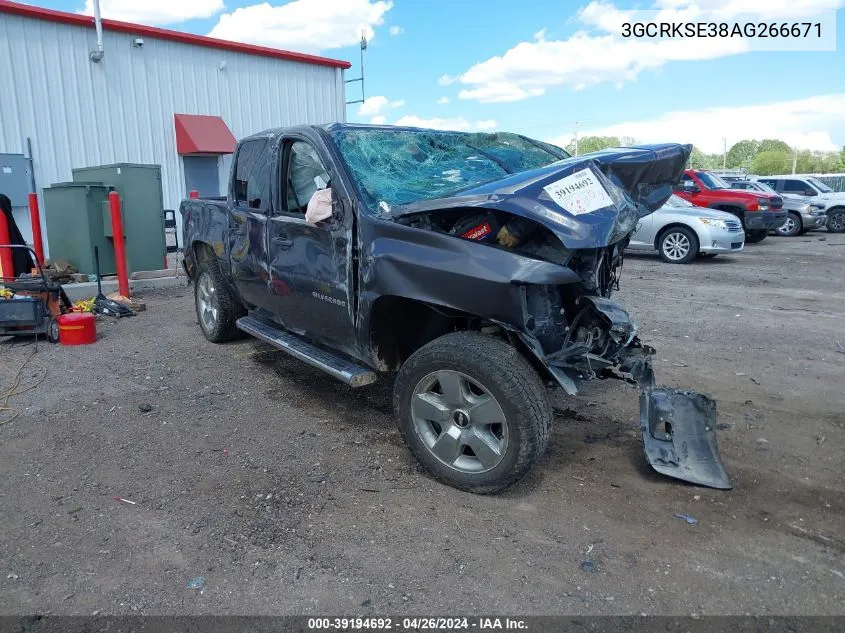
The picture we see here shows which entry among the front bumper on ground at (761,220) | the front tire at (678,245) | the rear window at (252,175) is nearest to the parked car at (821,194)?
the front bumper on ground at (761,220)

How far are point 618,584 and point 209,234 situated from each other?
487 centimetres

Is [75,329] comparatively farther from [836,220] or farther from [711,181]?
[836,220]

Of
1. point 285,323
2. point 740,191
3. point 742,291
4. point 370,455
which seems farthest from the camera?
point 740,191

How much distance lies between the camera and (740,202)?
16.0 meters

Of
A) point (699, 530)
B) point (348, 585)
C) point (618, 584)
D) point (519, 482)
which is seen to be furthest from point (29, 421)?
point (699, 530)

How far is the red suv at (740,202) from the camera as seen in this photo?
1599 cm

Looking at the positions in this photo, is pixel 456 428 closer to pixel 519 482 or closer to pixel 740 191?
pixel 519 482

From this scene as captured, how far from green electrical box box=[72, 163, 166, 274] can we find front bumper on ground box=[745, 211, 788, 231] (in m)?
13.3

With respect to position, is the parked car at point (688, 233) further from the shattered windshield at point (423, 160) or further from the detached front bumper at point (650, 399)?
the detached front bumper at point (650, 399)

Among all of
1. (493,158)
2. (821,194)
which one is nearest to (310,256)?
(493,158)

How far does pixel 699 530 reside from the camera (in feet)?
10.6

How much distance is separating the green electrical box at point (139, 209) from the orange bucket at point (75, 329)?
3286 millimetres

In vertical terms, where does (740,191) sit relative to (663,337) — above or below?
above

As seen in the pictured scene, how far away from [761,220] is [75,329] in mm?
15290
